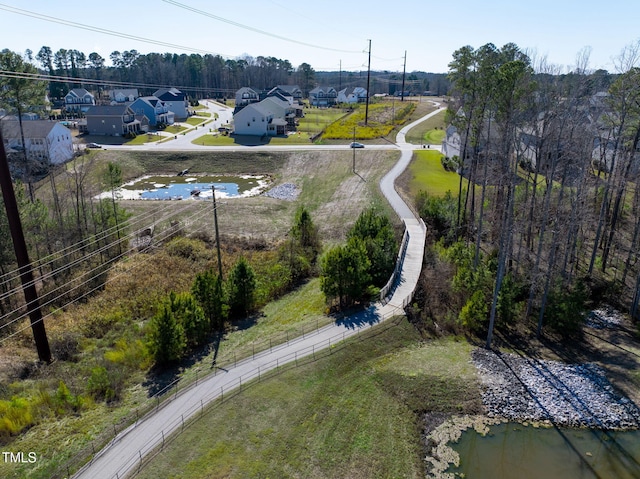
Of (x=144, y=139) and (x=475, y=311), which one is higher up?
(x=144, y=139)

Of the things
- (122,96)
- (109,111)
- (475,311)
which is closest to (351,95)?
(122,96)

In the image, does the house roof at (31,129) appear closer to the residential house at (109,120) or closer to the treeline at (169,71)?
the residential house at (109,120)

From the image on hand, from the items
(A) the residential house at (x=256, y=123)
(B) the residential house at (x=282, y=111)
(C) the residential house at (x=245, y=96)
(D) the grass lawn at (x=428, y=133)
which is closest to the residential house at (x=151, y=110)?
(A) the residential house at (x=256, y=123)

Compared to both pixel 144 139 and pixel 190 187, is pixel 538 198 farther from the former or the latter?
pixel 144 139

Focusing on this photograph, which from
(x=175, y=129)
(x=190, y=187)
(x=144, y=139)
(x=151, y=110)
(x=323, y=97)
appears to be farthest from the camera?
(x=323, y=97)

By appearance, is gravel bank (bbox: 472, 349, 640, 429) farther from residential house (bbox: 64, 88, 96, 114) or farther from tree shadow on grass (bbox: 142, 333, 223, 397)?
residential house (bbox: 64, 88, 96, 114)

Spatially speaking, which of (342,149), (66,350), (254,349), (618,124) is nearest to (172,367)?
(254,349)
